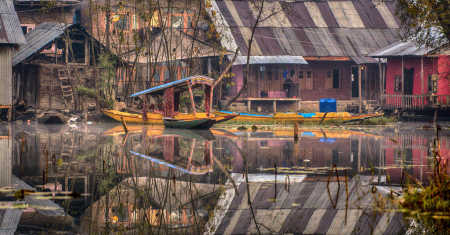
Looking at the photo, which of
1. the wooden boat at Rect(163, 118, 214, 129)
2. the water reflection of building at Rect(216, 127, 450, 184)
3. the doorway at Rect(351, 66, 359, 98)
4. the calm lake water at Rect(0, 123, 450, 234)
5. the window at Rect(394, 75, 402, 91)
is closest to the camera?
the calm lake water at Rect(0, 123, 450, 234)

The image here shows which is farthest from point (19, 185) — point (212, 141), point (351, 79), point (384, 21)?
point (384, 21)

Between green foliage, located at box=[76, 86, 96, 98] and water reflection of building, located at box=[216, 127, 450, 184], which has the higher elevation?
green foliage, located at box=[76, 86, 96, 98]

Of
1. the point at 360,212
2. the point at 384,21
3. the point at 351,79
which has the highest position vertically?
the point at 384,21

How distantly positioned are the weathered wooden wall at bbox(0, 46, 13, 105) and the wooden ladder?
Answer: 17.9 feet

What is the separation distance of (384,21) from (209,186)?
3428 cm

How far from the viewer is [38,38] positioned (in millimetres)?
34594

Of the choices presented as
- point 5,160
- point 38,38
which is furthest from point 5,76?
point 5,160

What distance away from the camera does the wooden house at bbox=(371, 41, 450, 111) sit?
29.7 meters

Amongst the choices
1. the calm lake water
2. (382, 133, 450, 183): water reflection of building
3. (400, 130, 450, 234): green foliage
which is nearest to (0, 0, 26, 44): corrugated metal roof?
the calm lake water

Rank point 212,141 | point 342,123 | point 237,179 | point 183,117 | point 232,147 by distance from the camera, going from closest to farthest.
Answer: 1. point 237,179
2. point 232,147
3. point 212,141
4. point 183,117
5. point 342,123

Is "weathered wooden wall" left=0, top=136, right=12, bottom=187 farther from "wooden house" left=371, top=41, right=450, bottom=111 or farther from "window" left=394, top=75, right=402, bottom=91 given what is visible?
"window" left=394, top=75, right=402, bottom=91

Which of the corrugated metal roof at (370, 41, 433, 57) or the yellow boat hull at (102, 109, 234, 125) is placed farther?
the corrugated metal roof at (370, 41, 433, 57)

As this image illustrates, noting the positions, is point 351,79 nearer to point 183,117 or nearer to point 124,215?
point 183,117

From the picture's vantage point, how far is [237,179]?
9961 millimetres
